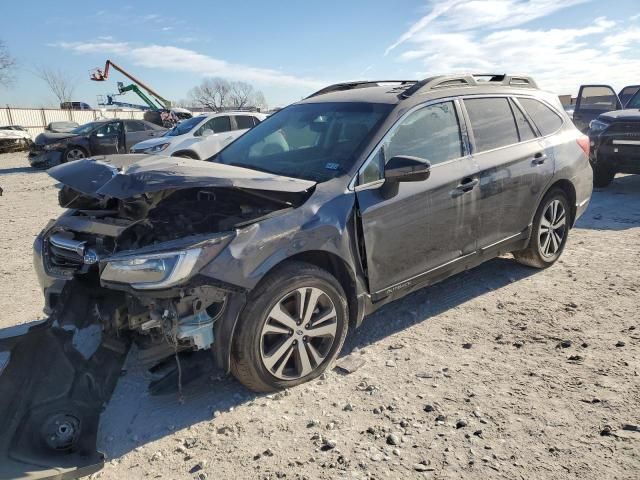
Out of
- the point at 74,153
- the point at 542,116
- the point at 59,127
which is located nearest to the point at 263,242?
the point at 542,116

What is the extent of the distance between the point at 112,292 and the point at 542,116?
4.22m

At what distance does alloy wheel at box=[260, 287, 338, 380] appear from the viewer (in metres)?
2.97

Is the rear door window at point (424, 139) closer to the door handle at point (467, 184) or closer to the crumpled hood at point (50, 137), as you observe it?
the door handle at point (467, 184)

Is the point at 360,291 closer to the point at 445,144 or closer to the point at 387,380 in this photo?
the point at 387,380

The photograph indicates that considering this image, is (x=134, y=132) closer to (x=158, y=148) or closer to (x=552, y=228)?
(x=158, y=148)

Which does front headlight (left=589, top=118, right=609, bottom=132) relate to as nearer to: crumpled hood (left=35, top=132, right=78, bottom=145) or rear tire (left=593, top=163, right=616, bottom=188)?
rear tire (left=593, top=163, right=616, bottom=188)

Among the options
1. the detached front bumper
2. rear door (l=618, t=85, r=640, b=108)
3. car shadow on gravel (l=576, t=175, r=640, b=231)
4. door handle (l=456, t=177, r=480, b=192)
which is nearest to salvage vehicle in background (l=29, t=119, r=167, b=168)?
car shadow on gravel (l=576, t=175, r=640, b=231)

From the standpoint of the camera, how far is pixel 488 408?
2889 mm

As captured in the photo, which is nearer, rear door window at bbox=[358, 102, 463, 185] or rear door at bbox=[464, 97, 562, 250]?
rear door window at bbox=[358, 102, 463, 185]

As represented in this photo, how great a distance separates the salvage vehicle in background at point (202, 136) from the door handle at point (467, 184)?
7.81m

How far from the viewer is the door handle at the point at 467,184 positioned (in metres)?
3.81

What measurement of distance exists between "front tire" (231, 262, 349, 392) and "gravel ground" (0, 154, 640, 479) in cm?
15

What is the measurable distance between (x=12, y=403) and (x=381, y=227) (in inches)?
93.0

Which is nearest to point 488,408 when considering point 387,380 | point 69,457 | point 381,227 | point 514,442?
point 514,442
